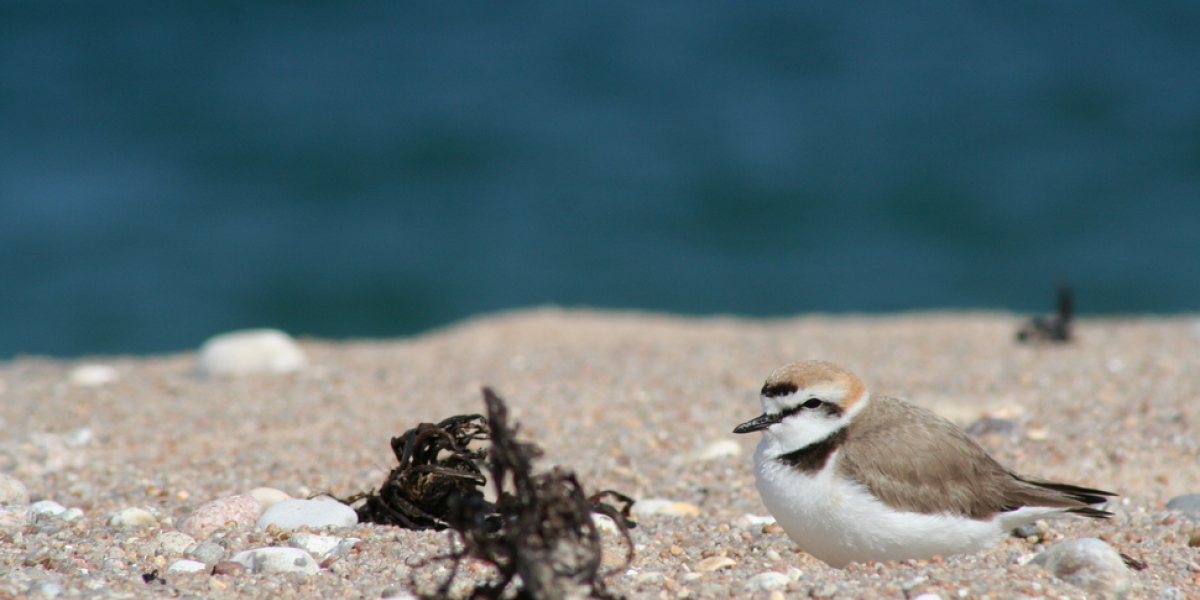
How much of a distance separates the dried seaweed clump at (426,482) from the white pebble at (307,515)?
0.40 ft

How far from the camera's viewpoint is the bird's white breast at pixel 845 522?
3111 millimetres

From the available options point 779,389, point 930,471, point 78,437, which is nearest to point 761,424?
point 779,389

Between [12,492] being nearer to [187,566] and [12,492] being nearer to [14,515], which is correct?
[14,515]

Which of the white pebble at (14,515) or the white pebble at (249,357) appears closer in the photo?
the white pebble at (14,515)

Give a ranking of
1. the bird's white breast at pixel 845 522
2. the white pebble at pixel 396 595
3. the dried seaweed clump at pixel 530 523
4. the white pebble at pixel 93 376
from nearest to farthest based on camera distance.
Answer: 1. the dried seaweed clump at pixel 530 523
2. the white pebble at pixel 396 595
3. the bird's white breast at pixel 845 522
4. the white pebble at pixel 93 376

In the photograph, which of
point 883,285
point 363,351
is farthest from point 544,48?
point 363,351

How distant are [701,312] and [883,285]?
9.40 feet

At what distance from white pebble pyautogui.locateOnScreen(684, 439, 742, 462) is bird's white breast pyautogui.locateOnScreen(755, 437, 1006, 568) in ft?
5.65

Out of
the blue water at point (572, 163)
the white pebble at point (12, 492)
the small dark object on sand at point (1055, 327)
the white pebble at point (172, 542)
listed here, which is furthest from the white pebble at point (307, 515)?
the blue water at point (572, 163)

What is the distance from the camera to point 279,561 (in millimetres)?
3062

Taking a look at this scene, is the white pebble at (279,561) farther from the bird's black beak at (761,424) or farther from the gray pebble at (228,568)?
the bird's black beak at (761,424)

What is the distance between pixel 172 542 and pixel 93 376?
4.45 meters

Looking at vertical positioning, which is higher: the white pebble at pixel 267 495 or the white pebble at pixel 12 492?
the white pebble at pixel 267 495

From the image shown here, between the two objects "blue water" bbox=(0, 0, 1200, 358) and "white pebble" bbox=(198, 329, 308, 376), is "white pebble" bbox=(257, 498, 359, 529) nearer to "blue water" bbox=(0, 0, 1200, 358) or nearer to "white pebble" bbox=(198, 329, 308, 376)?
"white pebble" bbox=(198, 329, 308, 376)
